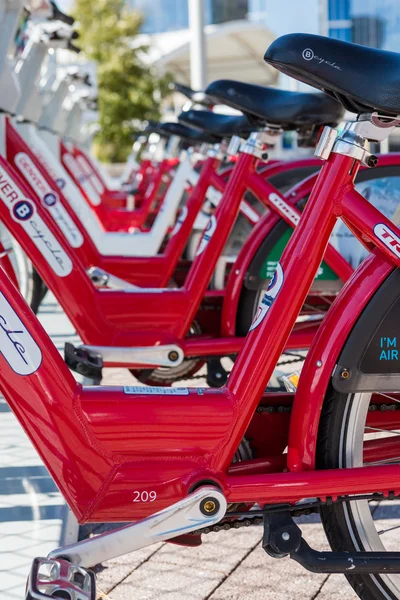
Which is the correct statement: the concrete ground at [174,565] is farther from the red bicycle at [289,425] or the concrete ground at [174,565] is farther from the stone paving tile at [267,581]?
the red bicycle at [289,425]

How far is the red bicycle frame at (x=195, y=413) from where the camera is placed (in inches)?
81.4

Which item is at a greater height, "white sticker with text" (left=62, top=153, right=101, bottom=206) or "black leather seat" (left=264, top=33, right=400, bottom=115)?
"white sticker with text" (left=62, top=153, right=101, bottom=206)

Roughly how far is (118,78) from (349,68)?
23882 mm

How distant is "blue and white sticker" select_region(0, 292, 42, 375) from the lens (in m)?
2.11

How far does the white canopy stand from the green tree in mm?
3818

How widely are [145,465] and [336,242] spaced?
2.14 metres

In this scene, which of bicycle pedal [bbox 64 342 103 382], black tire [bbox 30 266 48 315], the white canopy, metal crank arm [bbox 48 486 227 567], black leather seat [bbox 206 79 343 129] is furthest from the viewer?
the white canopy

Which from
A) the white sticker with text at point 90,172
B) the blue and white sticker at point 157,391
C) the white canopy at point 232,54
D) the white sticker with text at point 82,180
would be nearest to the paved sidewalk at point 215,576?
the blue and white sticker at point 157,391

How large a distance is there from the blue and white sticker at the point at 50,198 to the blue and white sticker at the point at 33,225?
2.50ft

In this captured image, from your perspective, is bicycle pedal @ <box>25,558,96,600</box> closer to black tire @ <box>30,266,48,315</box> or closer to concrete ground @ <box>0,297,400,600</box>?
concrete ground @ <box>0,297,400,600</box>

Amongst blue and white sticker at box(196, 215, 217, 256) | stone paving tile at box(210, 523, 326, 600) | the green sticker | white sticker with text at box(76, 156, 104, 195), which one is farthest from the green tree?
stone paving tile at box(210, 523, 326, 600)

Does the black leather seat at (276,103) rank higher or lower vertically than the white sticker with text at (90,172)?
lower

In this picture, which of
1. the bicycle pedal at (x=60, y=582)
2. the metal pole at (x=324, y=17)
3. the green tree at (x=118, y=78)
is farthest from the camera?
the green tree at (x=118, y=78)

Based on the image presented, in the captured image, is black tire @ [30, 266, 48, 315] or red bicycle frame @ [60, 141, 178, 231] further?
red bicycle frame @ [60, 141, 178, 231]
